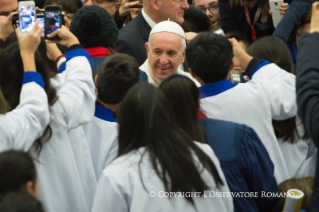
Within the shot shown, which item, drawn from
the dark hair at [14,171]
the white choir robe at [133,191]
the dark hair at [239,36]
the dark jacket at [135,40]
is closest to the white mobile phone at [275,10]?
the dark hair at [239,36]

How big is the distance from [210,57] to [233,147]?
70cm

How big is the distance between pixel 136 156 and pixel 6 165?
0.55 metres

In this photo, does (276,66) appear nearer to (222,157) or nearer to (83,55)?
(222,157)

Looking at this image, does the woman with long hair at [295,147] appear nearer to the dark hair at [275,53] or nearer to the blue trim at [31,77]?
the dark hair at [275,53]

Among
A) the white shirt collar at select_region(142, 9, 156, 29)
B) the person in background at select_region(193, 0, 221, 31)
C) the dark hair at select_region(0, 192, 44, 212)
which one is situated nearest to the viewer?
the dark hair at select_region(0, 192, 44, 212)

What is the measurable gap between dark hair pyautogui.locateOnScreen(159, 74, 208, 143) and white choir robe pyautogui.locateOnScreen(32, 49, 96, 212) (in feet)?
1.49

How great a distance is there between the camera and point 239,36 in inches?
229

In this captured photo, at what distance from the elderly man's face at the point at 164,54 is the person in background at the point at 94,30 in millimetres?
376

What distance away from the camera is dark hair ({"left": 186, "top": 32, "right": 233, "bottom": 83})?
3.63 m

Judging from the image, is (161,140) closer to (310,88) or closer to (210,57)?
(310,88)

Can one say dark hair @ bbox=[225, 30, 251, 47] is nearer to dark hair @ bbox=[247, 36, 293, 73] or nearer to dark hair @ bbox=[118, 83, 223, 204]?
dark hair @ bbox=[247, 36, 293, 73]

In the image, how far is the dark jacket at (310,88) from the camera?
2.47 meters

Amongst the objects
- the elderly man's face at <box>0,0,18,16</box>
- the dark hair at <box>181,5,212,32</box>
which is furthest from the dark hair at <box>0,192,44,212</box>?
the dark hair at <box>181,5,212,32</box>

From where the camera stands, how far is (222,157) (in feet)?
10.4
